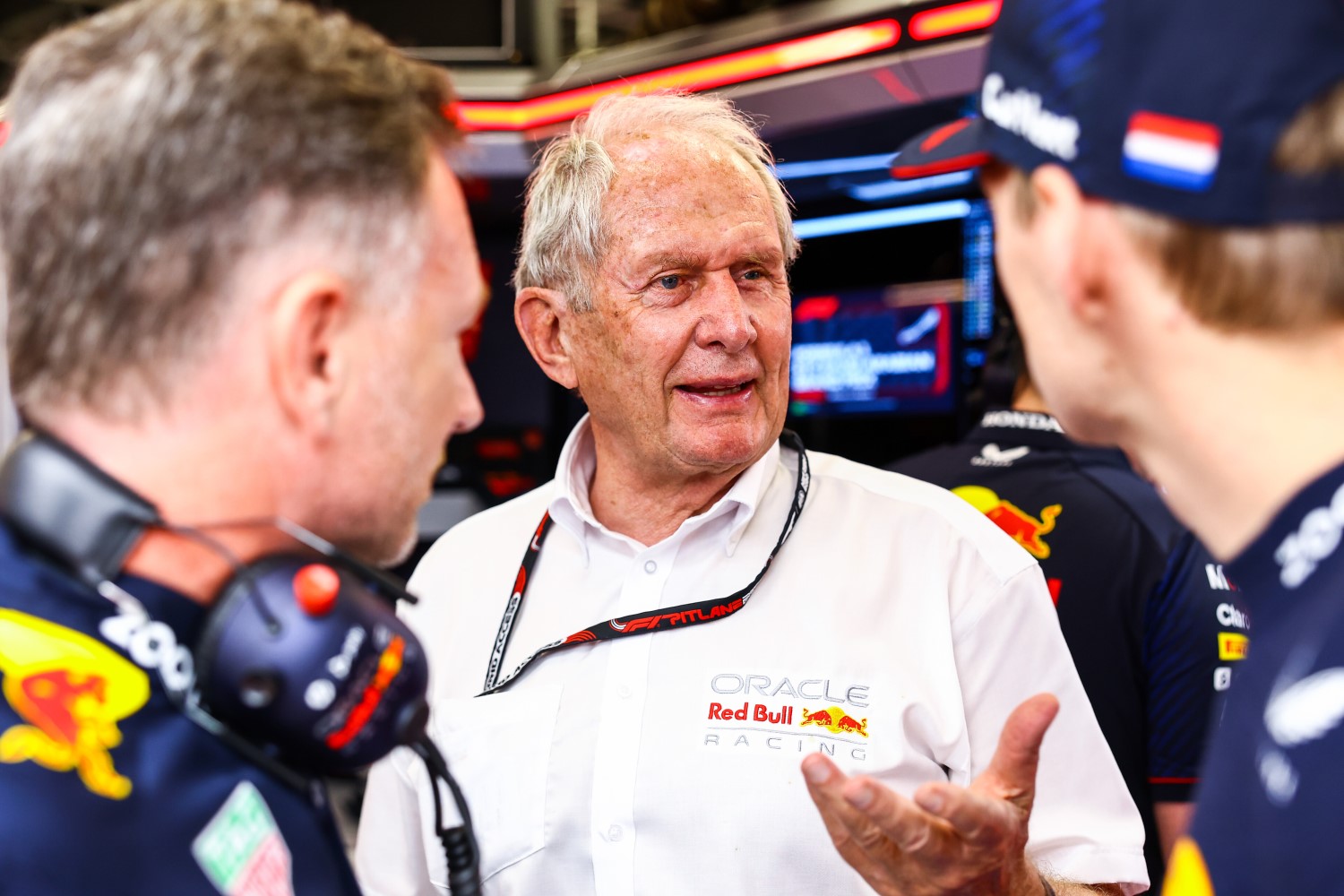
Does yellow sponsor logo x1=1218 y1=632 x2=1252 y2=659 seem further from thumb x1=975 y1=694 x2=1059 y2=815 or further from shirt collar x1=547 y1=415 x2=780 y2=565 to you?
thumb x1=975 y1=694 x2=1059 y2=815


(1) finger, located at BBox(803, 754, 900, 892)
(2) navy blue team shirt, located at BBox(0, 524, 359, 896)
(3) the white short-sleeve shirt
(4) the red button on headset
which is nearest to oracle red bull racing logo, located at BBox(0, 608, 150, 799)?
(2) navy blue team shirt, located at BBox(0, 524, 359, 896)

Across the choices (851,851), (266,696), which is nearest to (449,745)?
(851,851)

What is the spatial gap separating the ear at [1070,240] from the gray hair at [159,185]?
1.68 ft

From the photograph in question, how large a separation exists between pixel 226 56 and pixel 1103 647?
1.68m

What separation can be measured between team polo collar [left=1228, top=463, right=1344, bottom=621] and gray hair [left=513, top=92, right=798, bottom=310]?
1.16 meters

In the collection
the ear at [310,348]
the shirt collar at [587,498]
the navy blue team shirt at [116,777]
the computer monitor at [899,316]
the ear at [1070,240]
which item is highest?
the ear at [1070,240]

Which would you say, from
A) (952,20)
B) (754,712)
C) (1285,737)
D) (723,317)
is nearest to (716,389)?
(723,317)

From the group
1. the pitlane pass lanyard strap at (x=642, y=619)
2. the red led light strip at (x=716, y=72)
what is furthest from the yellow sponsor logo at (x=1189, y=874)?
the red led light strip at (x=716, y=72)

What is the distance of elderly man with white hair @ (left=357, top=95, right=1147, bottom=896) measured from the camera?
1.49 m

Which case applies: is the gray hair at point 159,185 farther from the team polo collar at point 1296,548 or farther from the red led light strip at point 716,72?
the red led light strip at point 716,72

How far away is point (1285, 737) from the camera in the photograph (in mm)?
708

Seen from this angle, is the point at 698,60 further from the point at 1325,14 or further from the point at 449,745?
the point at 1325,14

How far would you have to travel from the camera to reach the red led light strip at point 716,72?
379cm

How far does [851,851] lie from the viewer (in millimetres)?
1156
